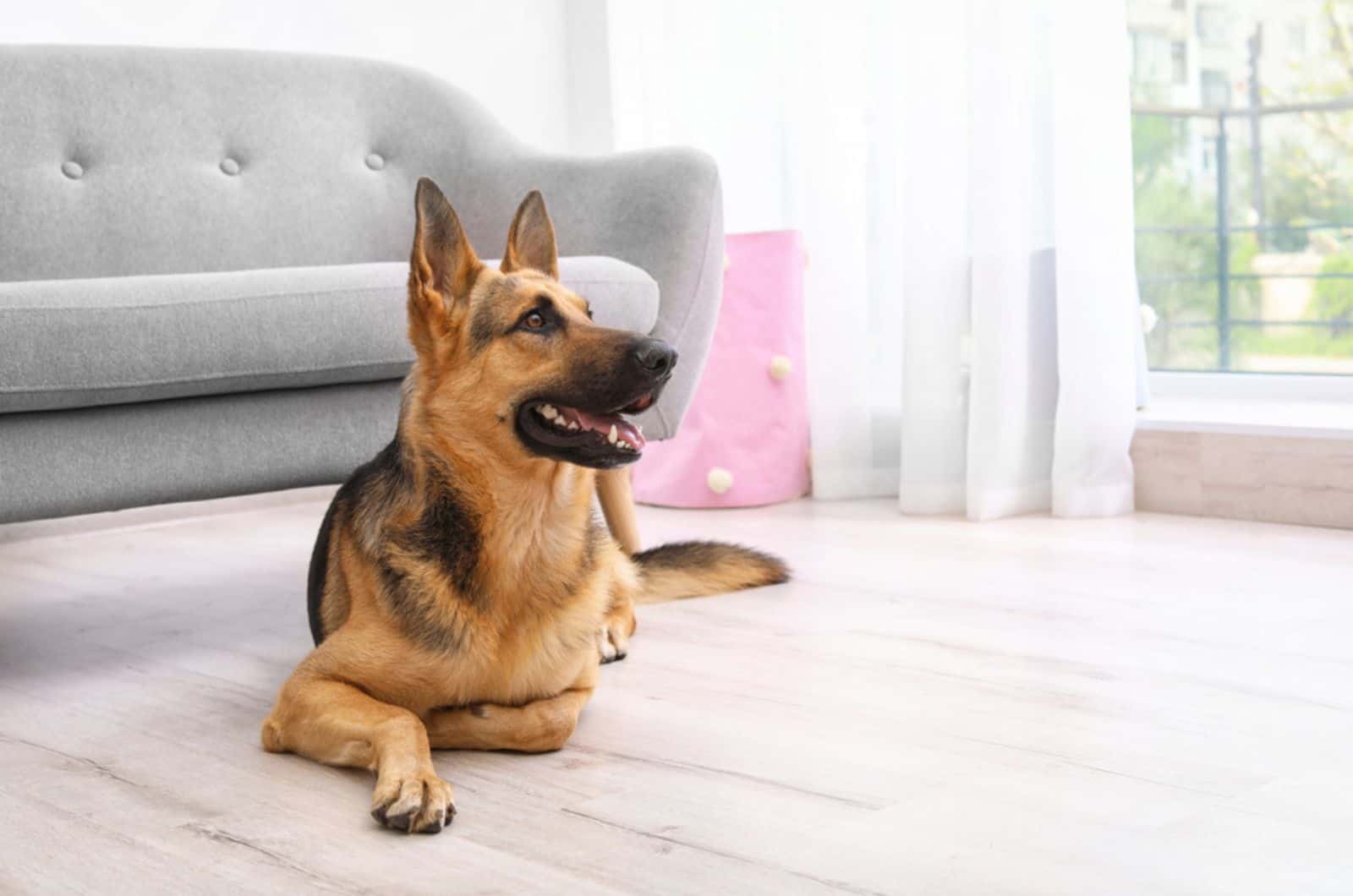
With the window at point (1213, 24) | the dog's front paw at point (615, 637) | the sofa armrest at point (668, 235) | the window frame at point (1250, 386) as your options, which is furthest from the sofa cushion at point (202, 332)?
the window at point (1213, 24)

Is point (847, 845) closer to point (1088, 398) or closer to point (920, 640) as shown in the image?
point (920, 640)

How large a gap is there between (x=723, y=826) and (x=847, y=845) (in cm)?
14

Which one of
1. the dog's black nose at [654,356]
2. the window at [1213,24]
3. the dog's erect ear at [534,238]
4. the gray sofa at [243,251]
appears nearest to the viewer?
the dog's black nose at [654,356]

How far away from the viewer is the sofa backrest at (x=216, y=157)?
3162 millimetres

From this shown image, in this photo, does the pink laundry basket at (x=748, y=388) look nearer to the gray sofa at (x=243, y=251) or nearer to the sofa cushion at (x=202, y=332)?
the gray sofa at (x=243, y=251)

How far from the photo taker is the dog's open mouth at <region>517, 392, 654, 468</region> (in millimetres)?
1834

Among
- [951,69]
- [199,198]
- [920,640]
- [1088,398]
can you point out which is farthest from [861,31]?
[920,640]

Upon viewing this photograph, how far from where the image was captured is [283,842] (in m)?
1.59

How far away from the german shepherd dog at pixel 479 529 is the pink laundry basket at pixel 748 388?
6.24 ft

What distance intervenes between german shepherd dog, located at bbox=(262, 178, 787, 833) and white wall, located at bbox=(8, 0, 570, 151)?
2.41 meters

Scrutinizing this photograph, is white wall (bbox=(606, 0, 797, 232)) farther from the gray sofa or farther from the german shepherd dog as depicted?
the german shepherd dog

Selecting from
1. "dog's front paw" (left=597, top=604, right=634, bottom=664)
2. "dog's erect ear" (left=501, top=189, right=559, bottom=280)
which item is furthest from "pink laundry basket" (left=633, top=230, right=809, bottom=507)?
"dog's erect ear" (left=501, top=189, right=559, bottom=280)

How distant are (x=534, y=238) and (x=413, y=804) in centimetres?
88

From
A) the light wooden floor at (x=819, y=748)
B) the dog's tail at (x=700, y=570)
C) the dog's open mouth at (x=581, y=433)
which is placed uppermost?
the dog's open mouth at (x=581, y=433)
